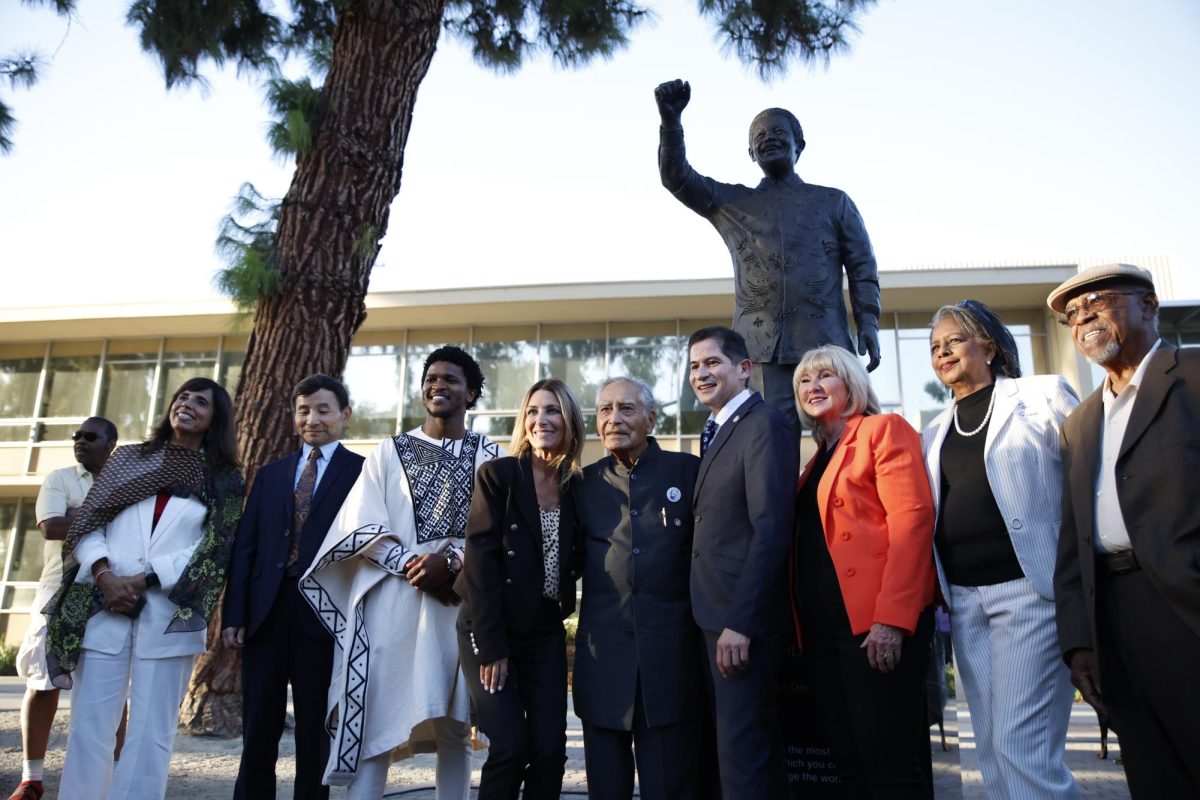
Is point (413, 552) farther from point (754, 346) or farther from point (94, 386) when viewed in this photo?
point (94, 386)

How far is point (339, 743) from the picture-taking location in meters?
3.43

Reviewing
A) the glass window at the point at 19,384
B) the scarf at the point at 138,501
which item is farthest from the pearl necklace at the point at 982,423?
the glass window at the point at 19,384

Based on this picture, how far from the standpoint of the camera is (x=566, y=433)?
3.52 metres

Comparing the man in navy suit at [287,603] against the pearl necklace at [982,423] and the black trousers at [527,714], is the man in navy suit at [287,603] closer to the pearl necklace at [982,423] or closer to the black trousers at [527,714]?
the black trousers at [527,714]

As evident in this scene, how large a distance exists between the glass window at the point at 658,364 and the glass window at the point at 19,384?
12.2 m

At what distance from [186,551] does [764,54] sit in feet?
22.3

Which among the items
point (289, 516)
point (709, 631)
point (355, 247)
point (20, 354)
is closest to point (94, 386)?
point (20, 354)

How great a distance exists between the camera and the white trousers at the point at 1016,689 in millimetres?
2684

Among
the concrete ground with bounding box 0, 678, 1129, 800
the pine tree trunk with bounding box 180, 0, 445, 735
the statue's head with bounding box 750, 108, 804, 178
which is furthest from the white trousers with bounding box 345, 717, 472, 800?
the statue's head with bounding box 750, 108, 804, 178

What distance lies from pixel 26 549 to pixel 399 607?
57.7ft

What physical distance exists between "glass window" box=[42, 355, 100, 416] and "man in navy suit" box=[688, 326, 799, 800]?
60.6ft

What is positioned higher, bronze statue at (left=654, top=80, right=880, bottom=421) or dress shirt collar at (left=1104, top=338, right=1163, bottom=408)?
bronze statue at (left=654, top=80, right=880, bottom=421)

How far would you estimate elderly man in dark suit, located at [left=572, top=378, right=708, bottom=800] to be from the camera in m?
3.02

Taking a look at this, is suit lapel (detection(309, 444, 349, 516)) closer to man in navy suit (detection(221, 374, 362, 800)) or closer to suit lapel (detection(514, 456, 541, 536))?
man in navy suit (detection(221, 374, 362, 800))
